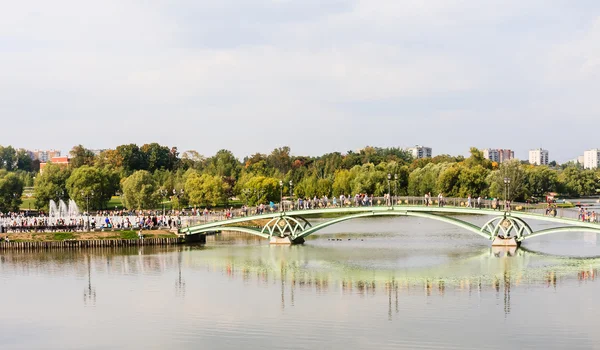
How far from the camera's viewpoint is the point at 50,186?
94562 mm

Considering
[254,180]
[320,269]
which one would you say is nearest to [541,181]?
[254,180]

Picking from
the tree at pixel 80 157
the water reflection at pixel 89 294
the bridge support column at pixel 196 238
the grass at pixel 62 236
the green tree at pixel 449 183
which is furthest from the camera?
the tree at pixel 80 157

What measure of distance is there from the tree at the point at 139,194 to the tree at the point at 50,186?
7650 mm

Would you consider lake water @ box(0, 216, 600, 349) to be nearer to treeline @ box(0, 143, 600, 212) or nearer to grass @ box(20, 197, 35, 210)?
treeline @ box(0, 143, 600, 212)

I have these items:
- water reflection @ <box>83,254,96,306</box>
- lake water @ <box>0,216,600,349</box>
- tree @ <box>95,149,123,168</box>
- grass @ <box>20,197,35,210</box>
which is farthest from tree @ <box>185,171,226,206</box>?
water reflection @ <box>83,254,96,306</box>

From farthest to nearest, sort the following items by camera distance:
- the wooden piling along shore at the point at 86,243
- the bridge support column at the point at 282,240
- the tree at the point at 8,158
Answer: the tree at the point at 8,158, the bridge support column at the point at 282,240, the wooden piling along shore at the point at 86,243

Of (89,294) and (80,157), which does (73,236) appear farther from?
(80,157)

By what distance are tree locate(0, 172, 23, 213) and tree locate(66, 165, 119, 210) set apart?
6.13 meters

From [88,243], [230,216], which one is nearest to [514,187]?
[230,216]

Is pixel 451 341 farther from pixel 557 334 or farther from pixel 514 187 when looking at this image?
pixel 514 187

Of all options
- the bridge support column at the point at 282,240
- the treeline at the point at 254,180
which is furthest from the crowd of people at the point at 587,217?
the treeline at the point at 254,180

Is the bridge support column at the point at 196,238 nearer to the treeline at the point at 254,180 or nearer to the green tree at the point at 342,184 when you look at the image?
the treeline at the point at 254,180

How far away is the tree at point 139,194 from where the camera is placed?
9412cm

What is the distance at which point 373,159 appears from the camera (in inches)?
5458
